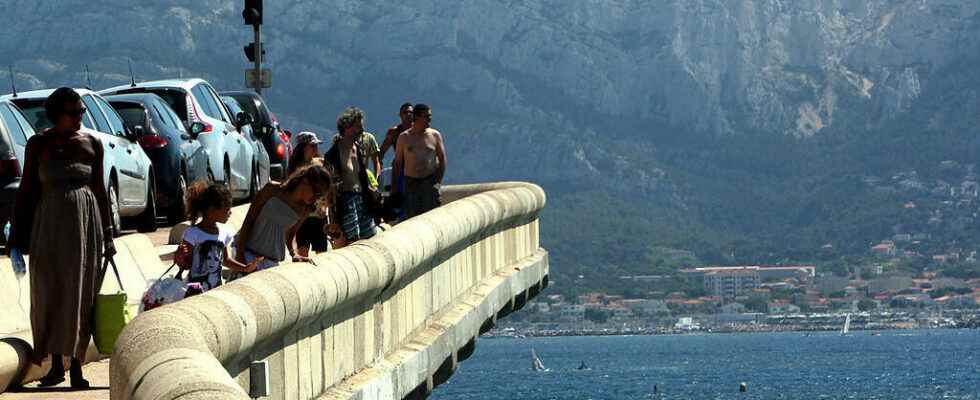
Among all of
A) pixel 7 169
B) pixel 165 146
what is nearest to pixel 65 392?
pixel 7 169

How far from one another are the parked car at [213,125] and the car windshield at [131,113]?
3.30 feet

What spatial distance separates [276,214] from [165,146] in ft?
34.0

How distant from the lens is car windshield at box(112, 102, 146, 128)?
21.1 meters

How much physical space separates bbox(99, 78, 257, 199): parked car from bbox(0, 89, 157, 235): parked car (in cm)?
391

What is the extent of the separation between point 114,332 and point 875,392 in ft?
452

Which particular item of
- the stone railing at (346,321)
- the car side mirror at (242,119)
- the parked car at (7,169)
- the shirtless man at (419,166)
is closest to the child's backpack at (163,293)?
the stone railing at (346,321)

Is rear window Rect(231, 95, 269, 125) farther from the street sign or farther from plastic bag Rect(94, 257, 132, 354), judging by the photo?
plastic bag Rect(94, 257, 132, 354)

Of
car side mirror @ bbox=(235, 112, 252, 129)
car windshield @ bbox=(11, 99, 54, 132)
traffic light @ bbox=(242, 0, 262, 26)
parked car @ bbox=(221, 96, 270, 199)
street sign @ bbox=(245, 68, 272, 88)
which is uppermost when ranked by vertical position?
traffic light @ bbox=(242, 0, 262, 26)

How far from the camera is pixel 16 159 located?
15031mm

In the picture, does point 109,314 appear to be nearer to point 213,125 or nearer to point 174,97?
point 213,125

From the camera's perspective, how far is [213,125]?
76.2ft

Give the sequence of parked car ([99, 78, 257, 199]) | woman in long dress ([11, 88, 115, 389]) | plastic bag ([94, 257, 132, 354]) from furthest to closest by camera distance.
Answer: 1. parked car ([99, 78, 257, 199])
2. plastic bag ([94, 257, 132, 354])
3. woman in long dress ([11, 88, 115, 389])

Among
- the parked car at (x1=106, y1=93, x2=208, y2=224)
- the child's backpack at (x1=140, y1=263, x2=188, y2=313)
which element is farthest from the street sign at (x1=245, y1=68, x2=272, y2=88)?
the child's backpack at (x1=140, y1=263, x2=188, y2=313)

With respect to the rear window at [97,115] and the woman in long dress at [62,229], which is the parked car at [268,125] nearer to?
the rear window at [97,115]
